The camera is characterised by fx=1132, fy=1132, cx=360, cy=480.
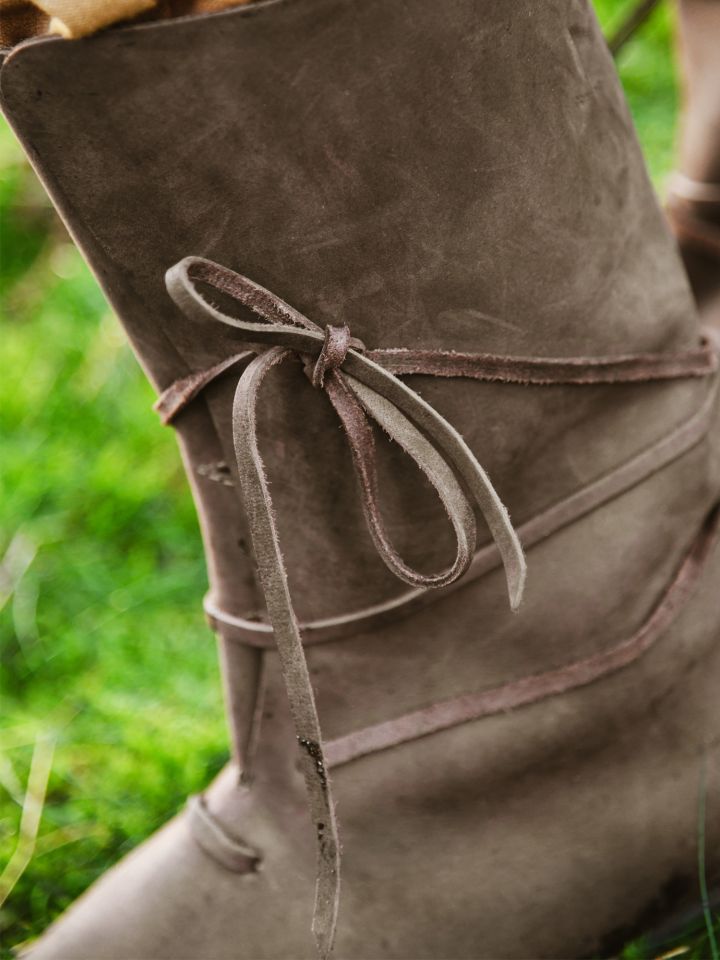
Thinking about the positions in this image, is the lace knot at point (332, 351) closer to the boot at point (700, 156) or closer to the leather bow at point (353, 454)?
the leather bow at point (353, 454)

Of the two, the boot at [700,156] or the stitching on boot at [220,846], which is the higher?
the boot at [700,156]

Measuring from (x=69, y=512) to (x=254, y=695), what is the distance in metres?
0.91

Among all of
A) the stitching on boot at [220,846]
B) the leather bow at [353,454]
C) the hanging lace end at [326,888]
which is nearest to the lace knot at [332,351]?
the leather bow at [353,454]

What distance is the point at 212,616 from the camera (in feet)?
3.44

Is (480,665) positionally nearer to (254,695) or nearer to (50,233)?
(254,695)

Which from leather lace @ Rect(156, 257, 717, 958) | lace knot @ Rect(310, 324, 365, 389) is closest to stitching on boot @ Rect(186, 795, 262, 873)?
leather lace @ Rect(156, 257, 717, 958)

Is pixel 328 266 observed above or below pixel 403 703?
above

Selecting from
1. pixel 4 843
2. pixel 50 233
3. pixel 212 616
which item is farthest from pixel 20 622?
pixel 50 233

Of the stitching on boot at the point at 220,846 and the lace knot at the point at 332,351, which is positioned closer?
the lace knot at the point at 332,351

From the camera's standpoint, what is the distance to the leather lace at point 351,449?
809mm

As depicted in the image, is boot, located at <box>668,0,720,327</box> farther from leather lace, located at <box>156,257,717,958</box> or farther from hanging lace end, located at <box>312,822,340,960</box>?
hanging lace end, located at <box>312,822,340,960</box>

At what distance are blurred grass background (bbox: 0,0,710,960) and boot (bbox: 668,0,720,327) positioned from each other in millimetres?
768

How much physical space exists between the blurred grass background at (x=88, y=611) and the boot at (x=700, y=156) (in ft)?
2.52

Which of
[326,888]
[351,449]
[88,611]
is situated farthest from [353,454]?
[88,611]
